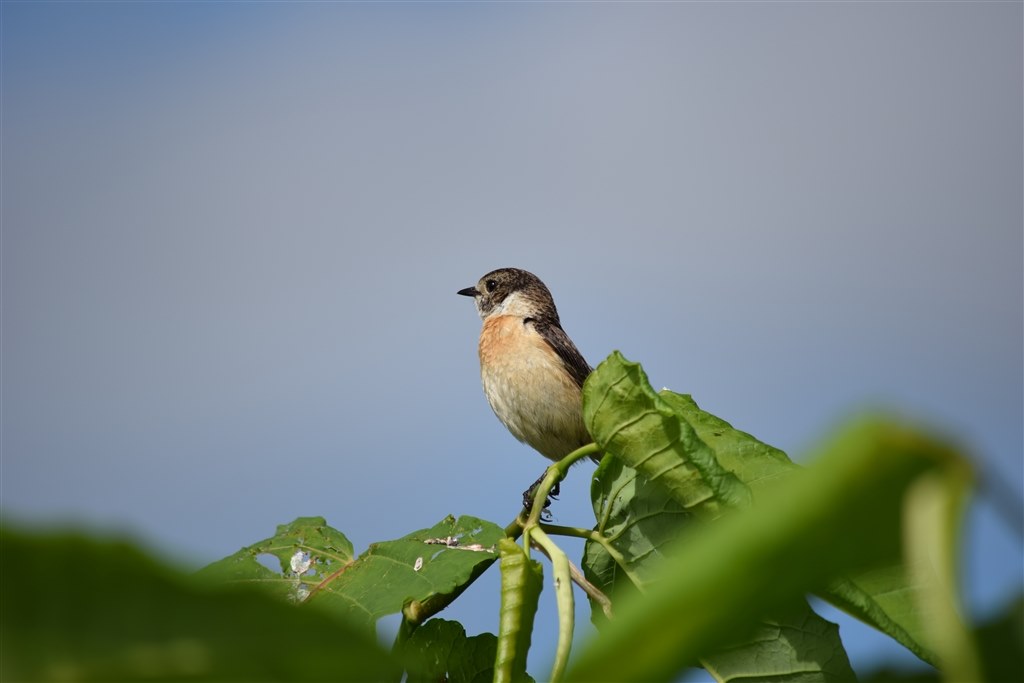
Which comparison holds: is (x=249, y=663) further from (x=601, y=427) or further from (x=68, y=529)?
(x=601, y=427)

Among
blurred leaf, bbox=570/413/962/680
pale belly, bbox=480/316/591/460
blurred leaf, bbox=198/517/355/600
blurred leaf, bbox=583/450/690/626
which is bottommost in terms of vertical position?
blurred leaf, bbox=570/413/962/680

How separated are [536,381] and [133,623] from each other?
7279 mm

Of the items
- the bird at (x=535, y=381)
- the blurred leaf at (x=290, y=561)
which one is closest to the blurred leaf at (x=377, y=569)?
the blurred leaf at (x=290, y=561)

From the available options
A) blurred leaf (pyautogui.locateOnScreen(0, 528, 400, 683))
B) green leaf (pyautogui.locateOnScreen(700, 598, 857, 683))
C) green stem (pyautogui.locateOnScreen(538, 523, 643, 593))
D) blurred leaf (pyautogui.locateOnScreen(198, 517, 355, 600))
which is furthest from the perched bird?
blurred leaf (pyautogui.locateOnScreen(0, 528, 400, 683))

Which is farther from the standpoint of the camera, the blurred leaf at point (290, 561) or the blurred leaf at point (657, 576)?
the blurred leaf at point (290, 561)

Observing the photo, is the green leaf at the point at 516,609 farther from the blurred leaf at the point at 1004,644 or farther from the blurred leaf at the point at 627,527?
the blurred leaf at the point at 1004,644

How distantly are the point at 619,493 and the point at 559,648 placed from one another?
2.69 ft

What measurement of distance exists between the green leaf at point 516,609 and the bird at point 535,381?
5.08 meters

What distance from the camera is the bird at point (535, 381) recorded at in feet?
26.1

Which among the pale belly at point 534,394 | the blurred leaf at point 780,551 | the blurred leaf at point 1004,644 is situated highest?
the pale belly at point 534,394

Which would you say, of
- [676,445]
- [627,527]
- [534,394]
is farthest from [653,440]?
[534,394]

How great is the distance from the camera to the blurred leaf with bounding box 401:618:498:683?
2.80 m

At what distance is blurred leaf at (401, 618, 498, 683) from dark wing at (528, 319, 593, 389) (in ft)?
16.9

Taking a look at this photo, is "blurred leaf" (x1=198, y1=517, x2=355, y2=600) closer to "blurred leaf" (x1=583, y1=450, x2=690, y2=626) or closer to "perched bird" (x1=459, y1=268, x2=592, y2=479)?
"blurred leaf" (x1=583, y1=450, x2=690, y2=626)
